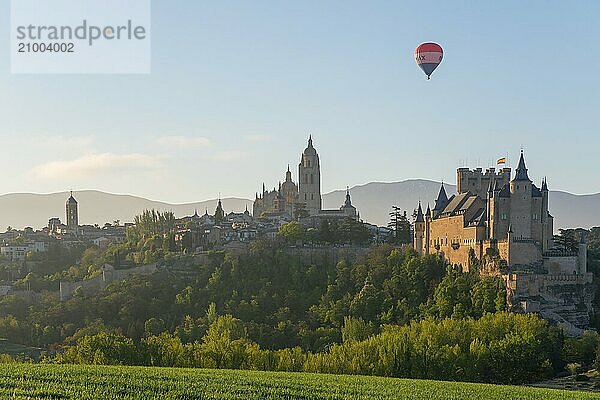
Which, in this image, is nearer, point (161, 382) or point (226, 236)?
point (161, 382)

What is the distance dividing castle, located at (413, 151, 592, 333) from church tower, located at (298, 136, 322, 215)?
5329 centimetres

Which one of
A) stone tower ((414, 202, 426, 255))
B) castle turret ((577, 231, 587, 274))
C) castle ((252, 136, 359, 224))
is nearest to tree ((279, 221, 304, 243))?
stone tower ((414, 202, 426, 255))

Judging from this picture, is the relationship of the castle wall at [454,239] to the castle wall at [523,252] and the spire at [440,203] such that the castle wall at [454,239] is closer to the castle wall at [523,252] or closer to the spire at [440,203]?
the spire at [440,203]

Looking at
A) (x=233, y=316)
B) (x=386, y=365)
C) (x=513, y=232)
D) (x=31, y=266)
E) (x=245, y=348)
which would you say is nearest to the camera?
(x=386, y=365)

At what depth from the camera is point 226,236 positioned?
286 feet

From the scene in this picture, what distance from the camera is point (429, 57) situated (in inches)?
2089

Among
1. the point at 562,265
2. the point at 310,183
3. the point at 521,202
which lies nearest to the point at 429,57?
the point at 521,202

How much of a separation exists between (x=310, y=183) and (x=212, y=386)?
89.8 meters

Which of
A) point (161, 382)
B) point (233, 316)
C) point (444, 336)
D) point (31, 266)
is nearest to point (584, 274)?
point (444, 336)

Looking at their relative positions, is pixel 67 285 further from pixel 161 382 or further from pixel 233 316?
pixel 161 382

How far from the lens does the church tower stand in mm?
116375

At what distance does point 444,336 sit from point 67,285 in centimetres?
3909

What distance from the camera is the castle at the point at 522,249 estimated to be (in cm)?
5022

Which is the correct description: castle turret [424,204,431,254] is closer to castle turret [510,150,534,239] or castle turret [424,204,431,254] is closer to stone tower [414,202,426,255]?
stone tower [414,202,426,255]
